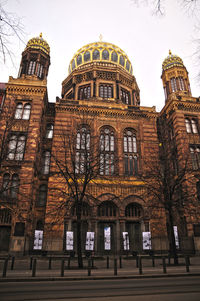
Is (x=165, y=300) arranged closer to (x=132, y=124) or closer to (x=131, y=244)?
(x=131, y=244)

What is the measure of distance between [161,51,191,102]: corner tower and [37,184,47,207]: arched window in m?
23.9

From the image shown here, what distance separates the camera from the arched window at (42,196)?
26.4m

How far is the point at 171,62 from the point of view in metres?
37.9

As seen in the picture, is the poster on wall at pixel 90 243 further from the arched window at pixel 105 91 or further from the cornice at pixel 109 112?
the arched window at pixel 105 91

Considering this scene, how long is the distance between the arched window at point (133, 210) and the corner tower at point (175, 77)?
19.5 m

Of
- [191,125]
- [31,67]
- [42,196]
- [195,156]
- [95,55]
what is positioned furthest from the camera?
[95,55]

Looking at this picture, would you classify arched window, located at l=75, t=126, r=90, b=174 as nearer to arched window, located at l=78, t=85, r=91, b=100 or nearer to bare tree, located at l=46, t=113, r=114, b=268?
bare tree, located at l=46, t=113, r=114, b=268

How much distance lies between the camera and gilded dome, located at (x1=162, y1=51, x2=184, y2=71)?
122ft

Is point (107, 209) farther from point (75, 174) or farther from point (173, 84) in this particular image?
point (173, 84)

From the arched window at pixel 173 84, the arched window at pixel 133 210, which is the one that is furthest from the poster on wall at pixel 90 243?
the arched window at pixel 173 84

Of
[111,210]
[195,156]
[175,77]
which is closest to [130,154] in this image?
[111,210]

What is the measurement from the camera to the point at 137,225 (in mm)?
24641

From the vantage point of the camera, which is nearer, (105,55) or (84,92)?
(84,92)

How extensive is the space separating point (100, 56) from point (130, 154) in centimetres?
2116
